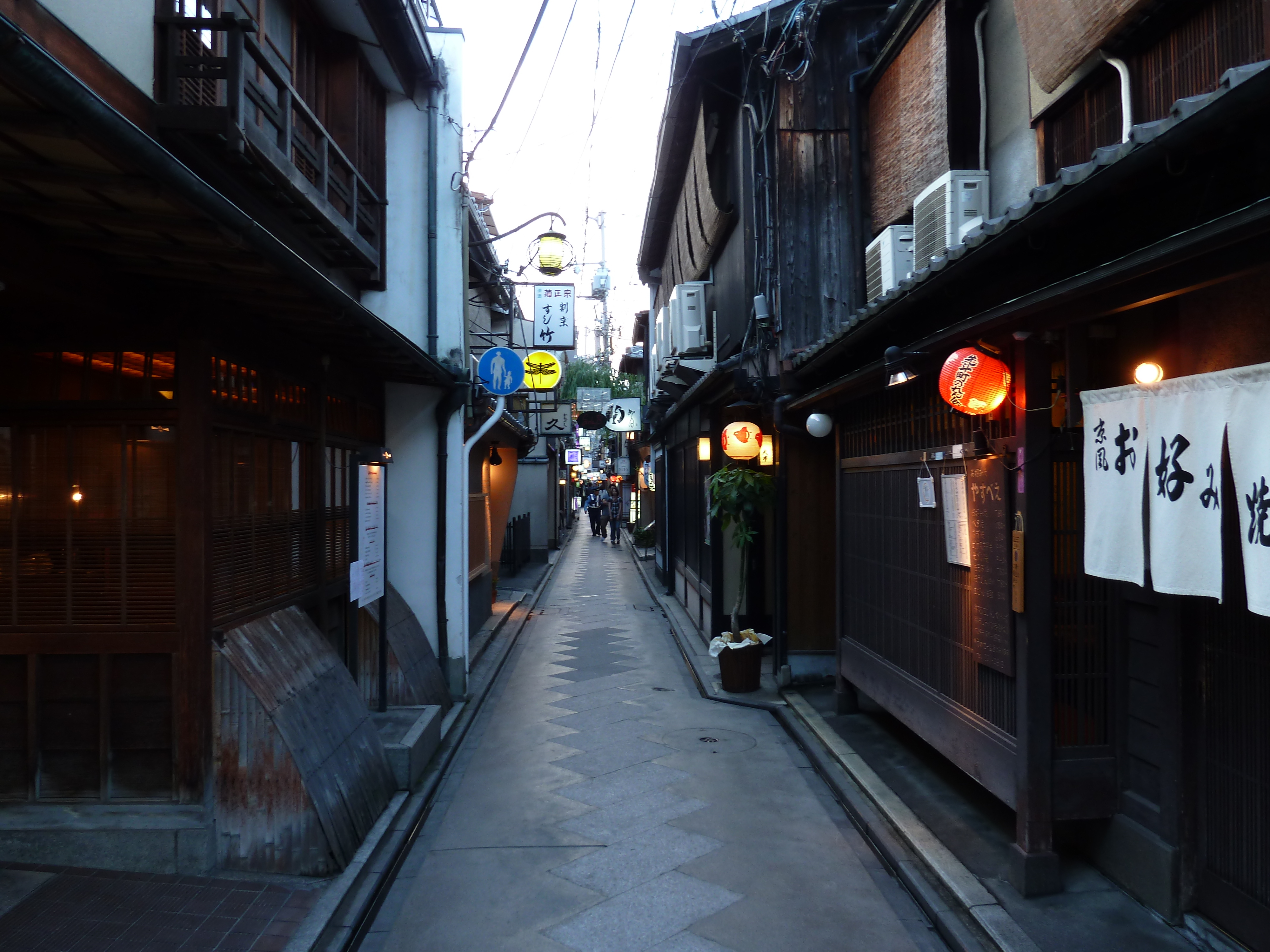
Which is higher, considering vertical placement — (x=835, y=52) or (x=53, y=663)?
(x=835, y=52)

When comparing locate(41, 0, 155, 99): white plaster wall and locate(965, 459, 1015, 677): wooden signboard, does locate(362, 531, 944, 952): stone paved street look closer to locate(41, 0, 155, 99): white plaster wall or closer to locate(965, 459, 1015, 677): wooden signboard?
locate(965, 459, 1015, 677): wooden signboard

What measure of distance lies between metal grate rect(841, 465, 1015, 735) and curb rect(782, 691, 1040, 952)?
3.52ft

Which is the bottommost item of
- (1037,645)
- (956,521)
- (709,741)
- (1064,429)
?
(709,741)

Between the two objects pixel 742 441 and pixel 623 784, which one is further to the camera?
pixel 742 441

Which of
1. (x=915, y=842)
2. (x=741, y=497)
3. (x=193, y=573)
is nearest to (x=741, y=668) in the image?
(x=741, y=497)

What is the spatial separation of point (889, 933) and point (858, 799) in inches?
90.6

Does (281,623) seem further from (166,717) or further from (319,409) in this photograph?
(319,409)

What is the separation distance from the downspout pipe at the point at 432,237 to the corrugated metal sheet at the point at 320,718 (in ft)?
15.0

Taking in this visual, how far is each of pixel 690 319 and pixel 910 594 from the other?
10.5 m

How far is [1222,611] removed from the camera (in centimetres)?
507

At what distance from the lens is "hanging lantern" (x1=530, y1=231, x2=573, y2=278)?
14.7 metres

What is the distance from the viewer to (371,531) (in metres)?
8.59

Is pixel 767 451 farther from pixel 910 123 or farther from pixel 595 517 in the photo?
pixel 595 517

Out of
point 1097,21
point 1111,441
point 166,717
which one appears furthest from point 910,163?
point 166,717
